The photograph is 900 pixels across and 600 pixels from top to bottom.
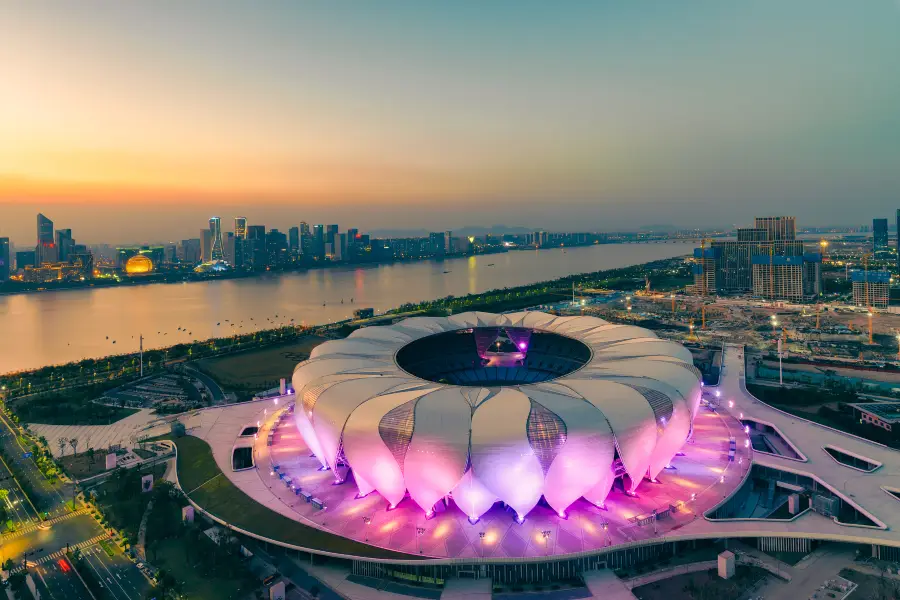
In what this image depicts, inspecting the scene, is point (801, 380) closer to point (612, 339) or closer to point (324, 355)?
point (612, 339)

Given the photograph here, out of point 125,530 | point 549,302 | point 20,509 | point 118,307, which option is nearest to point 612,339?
point 125,530

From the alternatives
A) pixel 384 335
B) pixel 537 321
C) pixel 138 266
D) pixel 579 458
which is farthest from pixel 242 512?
pixel 138 266

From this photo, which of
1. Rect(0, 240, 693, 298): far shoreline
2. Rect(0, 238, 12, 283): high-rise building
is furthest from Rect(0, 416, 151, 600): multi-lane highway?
Rect(0, 238, 12, 283): high-rise building

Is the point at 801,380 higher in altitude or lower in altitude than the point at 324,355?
lower

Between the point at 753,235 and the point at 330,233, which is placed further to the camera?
the point at 330,233

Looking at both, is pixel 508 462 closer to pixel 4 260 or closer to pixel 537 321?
pixel 537 321

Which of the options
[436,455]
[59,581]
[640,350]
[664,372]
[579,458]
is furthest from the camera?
[640,350]

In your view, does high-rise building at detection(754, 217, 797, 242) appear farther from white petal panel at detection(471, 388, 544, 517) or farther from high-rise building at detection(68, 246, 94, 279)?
high-rise building at detection(68, 246, 94, 279)
